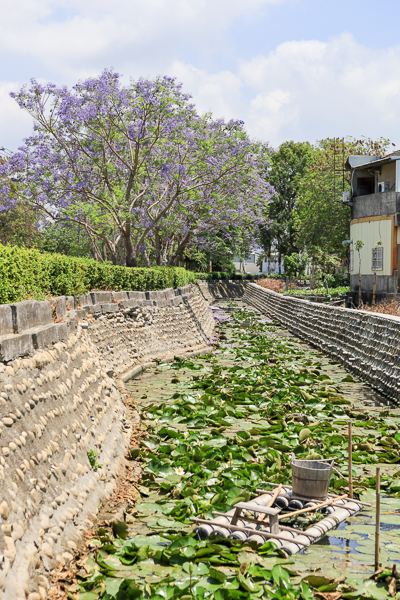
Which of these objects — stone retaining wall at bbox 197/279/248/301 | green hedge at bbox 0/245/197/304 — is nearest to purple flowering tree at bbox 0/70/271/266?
green hedge at bbox 0/245/197/304

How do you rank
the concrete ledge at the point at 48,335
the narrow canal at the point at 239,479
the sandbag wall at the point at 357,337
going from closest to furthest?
the narrow canal at the point at 239,479 < the concrete ledge at the point at 48,335 < the sandbag wall at the point at 357,337

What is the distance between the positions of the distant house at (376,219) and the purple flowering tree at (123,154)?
8656 millimetres

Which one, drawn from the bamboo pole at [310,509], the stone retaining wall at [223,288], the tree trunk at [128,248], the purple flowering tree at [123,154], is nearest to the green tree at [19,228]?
the purple flowering tree at [123,154]

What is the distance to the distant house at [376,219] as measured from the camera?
27.7 meters

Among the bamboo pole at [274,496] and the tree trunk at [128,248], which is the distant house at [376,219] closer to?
the tree trunk at [128,248]

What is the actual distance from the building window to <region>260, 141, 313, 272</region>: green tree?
26224 millimetres

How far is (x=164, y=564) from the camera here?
4273 millimetres

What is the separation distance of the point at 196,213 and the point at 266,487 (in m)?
21.7

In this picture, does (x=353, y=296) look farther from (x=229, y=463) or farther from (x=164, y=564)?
(x=164, y=564)

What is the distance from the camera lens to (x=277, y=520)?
456 centimetres

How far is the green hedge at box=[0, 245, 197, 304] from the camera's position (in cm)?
678

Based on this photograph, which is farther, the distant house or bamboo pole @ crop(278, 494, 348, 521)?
the distant house

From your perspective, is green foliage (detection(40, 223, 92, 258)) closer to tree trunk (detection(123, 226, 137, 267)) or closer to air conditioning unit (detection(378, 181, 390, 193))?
air conditioning unit (detection(378, 181, 390, 193))

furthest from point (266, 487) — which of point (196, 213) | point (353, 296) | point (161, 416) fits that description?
point (353, 296)
